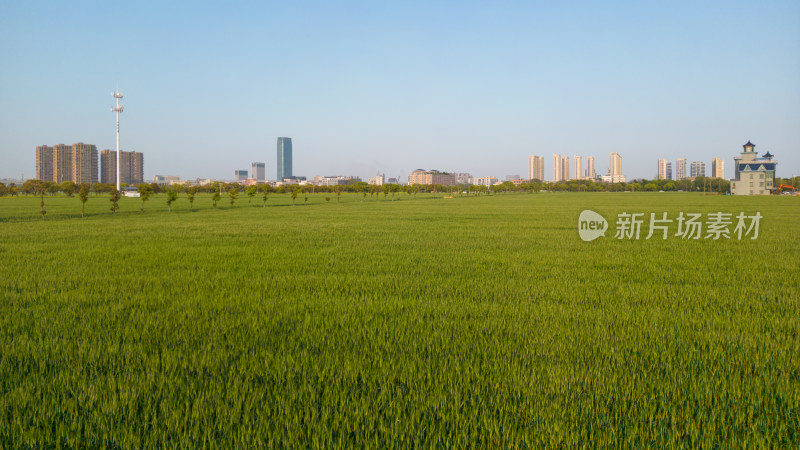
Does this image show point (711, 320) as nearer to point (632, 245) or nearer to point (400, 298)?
point (400, 298)

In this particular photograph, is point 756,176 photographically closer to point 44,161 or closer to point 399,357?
point 399,357

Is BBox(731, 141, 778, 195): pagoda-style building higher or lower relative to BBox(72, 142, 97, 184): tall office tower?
lower

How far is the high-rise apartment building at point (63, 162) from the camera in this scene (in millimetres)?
183750

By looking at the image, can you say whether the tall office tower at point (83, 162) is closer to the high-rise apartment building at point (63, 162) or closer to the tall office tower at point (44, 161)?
the high-rise apartment building at point (63, 162)

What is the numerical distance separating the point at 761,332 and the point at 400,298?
16.3 feet

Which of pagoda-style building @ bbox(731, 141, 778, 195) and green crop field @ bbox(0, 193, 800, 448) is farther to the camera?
pagoda-style building @ bbox(731, 141, 778, 195)

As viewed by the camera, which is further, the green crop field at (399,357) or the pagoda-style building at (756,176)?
the pagoda-style building at (756,176)

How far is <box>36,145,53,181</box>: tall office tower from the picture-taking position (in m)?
184

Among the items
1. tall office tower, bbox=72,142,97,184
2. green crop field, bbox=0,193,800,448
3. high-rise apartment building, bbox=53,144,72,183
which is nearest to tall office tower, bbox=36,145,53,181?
high-rise apartment building, bbox=53,144,72,183

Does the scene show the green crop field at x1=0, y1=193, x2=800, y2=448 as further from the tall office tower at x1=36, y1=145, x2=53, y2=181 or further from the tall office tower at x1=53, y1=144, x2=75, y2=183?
the tall office tower at x1=36, y1=145, x2=53, y2=181

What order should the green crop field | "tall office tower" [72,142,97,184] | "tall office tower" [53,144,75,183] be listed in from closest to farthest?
the green crop field, "tall office tower" [53,144,75,183], "tall office tower" [72,142,97,184]

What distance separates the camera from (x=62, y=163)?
603ft

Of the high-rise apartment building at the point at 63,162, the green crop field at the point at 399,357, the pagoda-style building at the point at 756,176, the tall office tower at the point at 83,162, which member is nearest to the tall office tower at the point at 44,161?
the high-rise apartment building at the point at 63,162

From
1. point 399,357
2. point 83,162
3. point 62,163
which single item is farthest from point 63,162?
point 399,357
